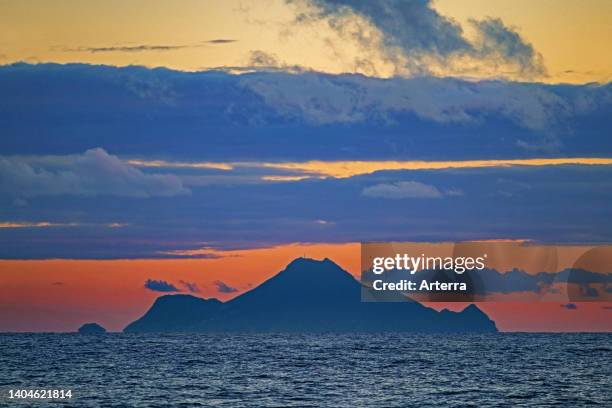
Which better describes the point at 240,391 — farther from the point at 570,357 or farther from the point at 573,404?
the point at 570,357

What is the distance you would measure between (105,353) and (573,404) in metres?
103

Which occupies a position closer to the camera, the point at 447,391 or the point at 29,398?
the point at 29,398

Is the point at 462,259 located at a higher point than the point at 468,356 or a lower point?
higher

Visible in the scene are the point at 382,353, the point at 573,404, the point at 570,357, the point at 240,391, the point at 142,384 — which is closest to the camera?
the point at 573,404

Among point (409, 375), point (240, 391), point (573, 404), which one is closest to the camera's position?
point (573, 404)

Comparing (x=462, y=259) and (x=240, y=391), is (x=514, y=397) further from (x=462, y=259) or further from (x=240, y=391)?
(x=462, y=259)

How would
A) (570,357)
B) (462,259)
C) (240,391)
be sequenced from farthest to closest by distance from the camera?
(570,357), (462,259), (240,391)

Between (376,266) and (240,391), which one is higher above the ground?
(376,266)

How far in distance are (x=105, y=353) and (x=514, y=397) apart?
96064mm

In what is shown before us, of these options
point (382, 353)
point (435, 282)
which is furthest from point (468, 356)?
point (435, 282)

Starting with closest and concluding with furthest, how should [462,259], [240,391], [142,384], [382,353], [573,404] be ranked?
[573,404] → [240,391] → [142,384] → [462,259] → [382,353]

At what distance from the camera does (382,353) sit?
182 meters

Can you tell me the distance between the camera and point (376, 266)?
126 m

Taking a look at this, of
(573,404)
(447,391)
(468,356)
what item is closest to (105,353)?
(468,356)
